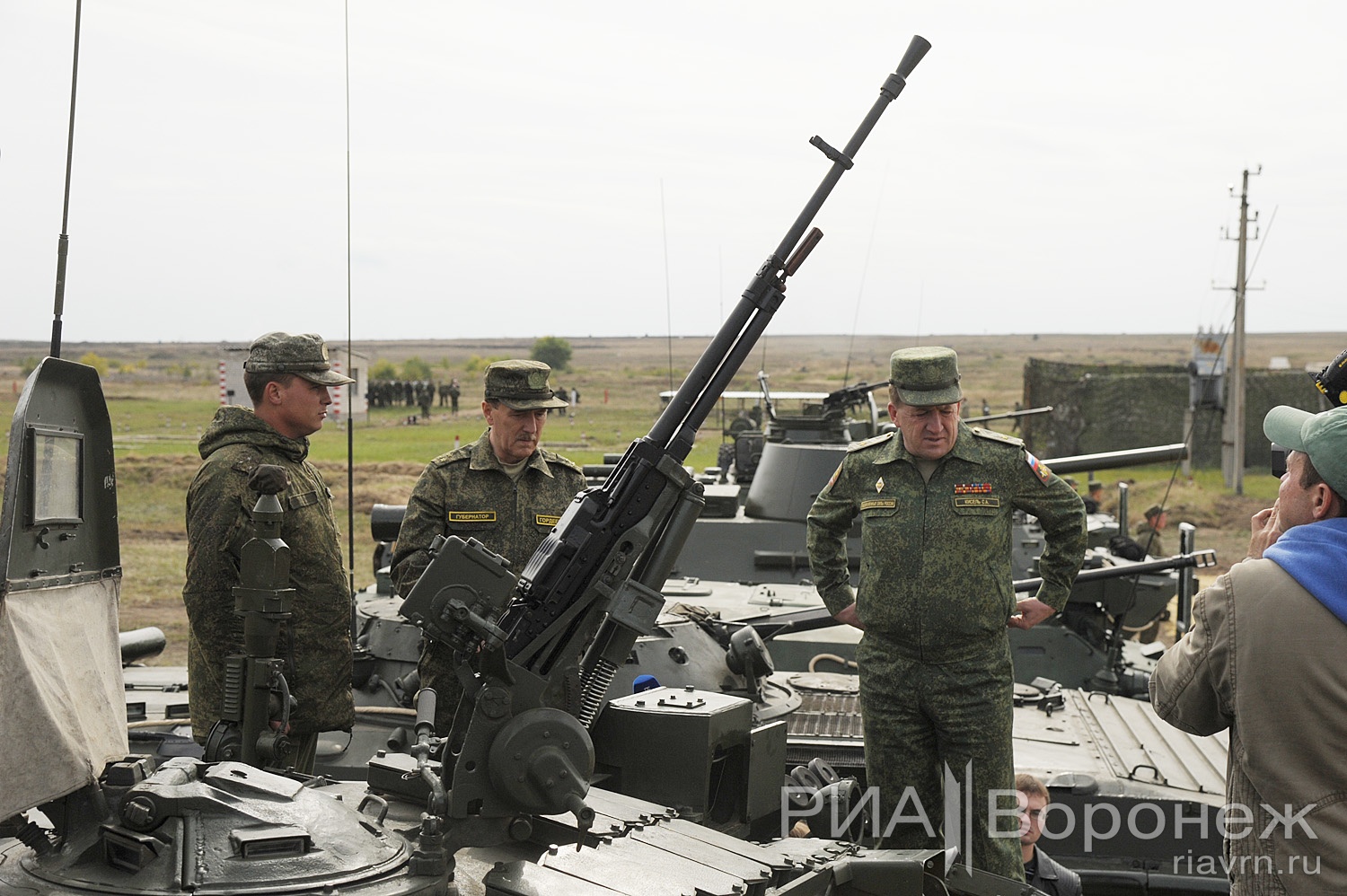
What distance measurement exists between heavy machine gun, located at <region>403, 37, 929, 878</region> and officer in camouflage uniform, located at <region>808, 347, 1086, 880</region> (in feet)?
3.96

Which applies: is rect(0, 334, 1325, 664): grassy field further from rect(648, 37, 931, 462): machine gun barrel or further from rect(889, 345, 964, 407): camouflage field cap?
rect(889, 345, 964, 407): camouflage field cap

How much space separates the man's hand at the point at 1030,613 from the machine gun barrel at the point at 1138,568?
2.42 meters

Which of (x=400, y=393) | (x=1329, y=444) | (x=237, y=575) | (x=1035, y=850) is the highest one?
(x=1329, y=444)

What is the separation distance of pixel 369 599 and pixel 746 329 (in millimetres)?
3775

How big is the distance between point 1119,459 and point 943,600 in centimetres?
489

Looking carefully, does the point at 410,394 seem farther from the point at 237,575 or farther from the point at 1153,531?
the point at 237,575

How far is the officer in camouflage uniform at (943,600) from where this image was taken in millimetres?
4516

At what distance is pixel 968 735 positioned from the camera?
14.8 ft

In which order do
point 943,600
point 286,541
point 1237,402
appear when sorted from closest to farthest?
point 286,541, point 943,600, point 1237,402

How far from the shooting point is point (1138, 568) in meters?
8.37

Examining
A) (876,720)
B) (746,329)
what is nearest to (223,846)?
(746,329)

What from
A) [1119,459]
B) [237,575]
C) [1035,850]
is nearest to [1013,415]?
[1119,459]

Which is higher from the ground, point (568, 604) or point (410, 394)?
point (568, 604)

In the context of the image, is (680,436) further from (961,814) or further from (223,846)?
(961,814)
